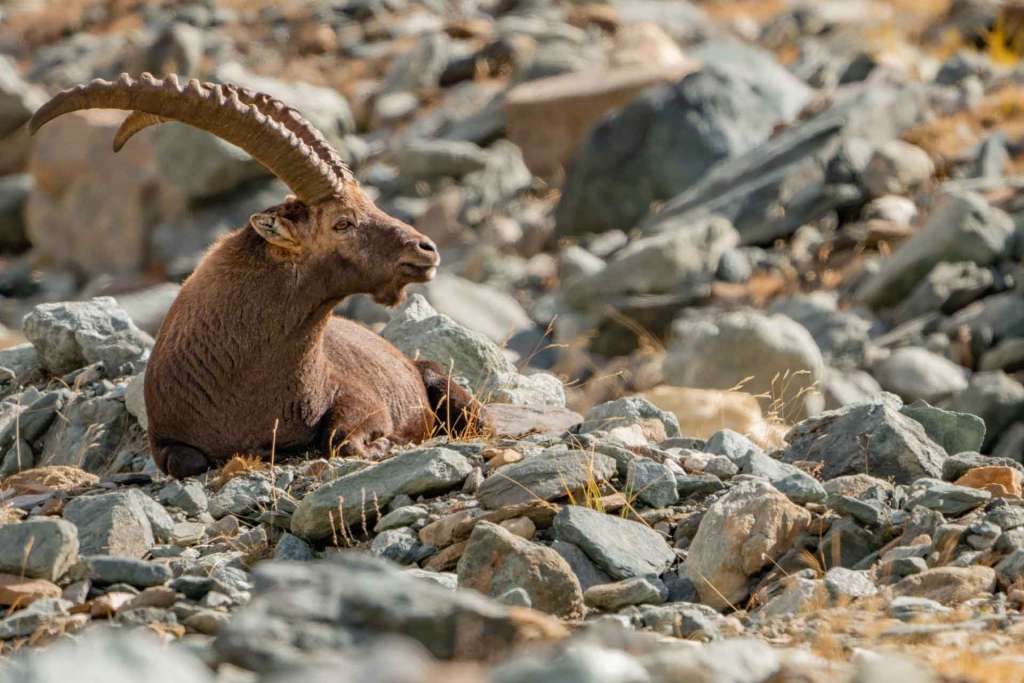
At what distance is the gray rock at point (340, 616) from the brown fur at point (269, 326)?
4521 millimetres

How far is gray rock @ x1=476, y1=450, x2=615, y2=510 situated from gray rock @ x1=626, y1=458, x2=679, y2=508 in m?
0.11

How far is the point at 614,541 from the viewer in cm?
625

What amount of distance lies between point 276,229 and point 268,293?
0.31 m

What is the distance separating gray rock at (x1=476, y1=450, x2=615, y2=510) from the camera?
21.7 ft

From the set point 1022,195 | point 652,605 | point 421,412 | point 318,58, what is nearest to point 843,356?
point 1022,195

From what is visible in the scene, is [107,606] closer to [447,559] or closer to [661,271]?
[447,559]

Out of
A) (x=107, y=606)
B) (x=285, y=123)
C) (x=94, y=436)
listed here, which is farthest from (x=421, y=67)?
(x=107, y=606)

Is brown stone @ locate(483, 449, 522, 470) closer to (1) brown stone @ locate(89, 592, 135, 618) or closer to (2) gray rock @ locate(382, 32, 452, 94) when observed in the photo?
(1) brown stone @ locate(89, 592, 135, 618)

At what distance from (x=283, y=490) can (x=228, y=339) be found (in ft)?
4.21

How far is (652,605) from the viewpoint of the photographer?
583 centimetres

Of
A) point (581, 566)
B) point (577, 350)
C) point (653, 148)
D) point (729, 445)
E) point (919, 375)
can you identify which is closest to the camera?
point (581, 566)

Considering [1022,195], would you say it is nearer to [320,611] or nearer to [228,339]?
[228,339]

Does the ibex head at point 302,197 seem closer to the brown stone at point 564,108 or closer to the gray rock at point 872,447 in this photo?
the gray rock at point 872,447

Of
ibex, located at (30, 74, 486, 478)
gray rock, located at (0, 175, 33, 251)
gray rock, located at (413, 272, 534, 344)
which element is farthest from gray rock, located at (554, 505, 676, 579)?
gray rock, located at (0, 175, 33, 251)
